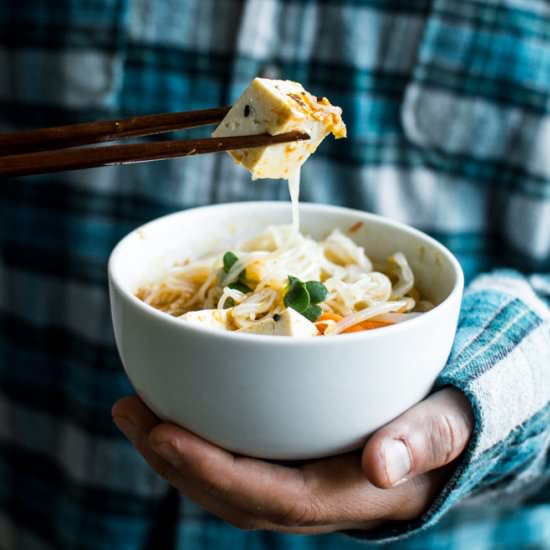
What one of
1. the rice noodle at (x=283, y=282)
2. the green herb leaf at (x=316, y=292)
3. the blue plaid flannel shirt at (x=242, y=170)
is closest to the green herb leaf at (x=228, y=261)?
the rice noodle at (x=283, y=282)

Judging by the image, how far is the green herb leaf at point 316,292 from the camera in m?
0.76

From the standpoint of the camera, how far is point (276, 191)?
1.36m

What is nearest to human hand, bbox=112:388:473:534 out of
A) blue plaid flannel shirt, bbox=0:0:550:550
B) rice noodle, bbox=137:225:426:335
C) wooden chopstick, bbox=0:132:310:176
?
rice noodle, bbox=137:225:426:335

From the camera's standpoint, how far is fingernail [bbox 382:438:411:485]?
68cm

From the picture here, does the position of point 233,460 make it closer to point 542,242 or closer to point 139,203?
point 139,203

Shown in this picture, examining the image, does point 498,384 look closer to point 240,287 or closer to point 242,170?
point 240,287

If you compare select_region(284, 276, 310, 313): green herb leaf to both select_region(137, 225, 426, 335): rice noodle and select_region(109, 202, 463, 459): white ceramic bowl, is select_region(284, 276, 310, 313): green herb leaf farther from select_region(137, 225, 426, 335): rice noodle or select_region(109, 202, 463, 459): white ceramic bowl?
select_region(109, 202, 463, 459): white ceramic bowl

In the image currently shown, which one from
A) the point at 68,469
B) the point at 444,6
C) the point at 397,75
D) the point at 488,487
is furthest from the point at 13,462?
the point at 444,6

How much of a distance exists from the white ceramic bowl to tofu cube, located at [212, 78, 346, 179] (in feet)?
0.66

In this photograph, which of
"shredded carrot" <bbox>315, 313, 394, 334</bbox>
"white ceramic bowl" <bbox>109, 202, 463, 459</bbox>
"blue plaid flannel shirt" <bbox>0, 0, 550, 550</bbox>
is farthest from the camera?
"blue plaid flannel shirt" <bbox>0, 0, 550, 550</bbox>

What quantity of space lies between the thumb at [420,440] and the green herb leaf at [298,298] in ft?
0.51

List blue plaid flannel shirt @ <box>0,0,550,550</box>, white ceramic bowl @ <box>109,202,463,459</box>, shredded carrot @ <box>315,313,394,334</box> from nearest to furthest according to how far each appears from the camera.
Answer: white ceramic bowl @ <box>109,202,463,459</box>, shredded carrot @ <box>315,313,394,334</box>, blue plaid flannel shirt @ <box>0,0,550,550</box>

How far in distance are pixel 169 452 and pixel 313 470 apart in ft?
0.52

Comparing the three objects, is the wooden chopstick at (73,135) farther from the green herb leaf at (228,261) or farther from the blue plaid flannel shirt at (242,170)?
the blue plaid flannel shirt at (242,170)
